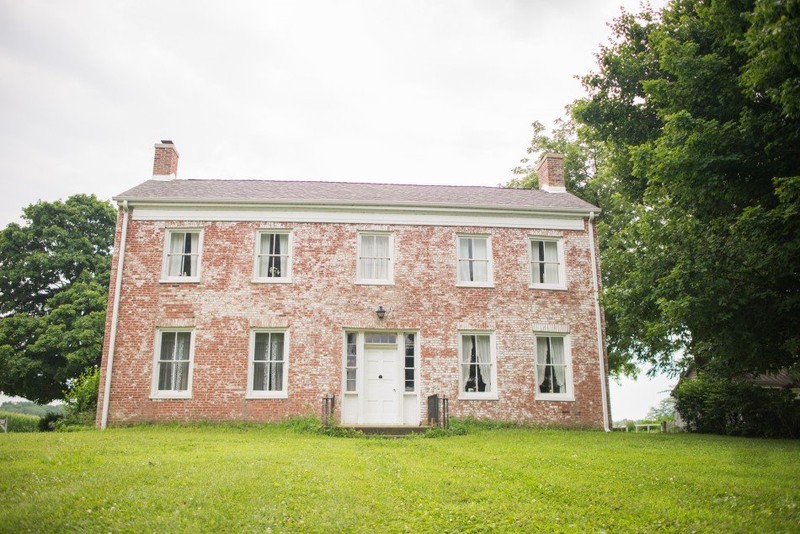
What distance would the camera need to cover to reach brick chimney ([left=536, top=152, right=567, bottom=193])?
20.2 m

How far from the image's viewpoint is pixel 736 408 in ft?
57.5

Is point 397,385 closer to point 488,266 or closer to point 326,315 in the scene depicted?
point 326,315

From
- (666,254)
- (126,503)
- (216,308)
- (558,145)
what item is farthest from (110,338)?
(558,145)

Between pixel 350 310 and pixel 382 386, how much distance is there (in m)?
2.34

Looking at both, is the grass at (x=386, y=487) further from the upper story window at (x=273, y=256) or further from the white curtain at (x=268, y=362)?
the upper story window at (x=273, y=256)

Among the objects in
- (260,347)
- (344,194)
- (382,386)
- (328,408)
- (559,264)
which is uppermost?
(344,194)

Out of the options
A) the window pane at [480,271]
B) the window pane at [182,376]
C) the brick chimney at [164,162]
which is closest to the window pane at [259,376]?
the window pane at [182,376]

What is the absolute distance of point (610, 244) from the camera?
21.4 m

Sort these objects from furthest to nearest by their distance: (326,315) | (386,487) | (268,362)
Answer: (326,315) < (268,362) < (386,487)

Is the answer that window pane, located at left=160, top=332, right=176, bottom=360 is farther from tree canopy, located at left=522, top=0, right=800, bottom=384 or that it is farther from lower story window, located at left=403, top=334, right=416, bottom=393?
tree canopy, located at left=522, top=0, right=800, bottom=384

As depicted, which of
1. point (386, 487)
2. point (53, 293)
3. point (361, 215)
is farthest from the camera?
point (53, 293)

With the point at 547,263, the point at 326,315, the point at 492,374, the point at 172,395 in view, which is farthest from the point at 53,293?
the point at 547,263

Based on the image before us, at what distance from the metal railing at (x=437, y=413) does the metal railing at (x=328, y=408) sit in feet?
8.60

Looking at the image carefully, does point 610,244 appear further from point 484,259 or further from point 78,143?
point 78,143
